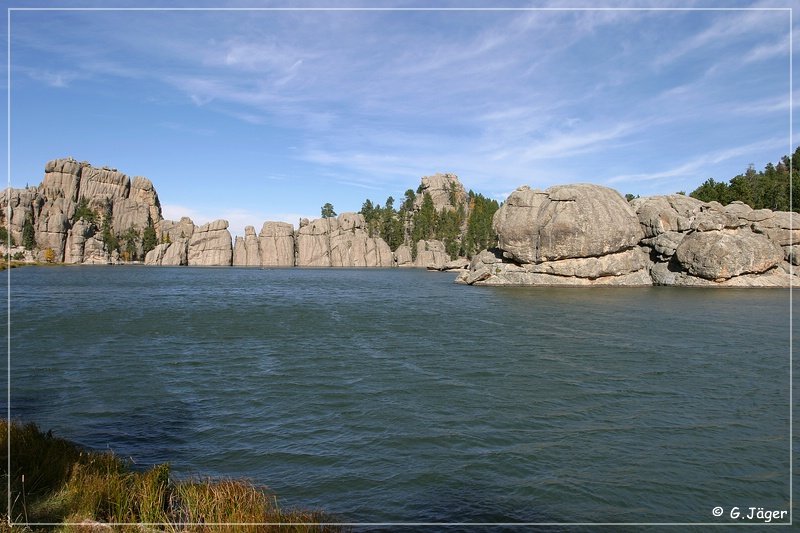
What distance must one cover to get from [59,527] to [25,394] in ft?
46.3

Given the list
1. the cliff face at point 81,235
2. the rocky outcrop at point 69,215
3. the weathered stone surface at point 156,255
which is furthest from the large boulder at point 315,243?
the rocky outcrop at point 69,215

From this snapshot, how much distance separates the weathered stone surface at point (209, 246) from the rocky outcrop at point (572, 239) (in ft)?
389

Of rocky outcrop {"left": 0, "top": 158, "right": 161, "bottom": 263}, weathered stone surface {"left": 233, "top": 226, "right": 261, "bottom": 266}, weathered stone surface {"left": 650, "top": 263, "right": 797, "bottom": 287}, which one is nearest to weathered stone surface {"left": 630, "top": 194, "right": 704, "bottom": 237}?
weathered stone surface {"left": 650, "top": 263, "right": 797, "bottom": 287}

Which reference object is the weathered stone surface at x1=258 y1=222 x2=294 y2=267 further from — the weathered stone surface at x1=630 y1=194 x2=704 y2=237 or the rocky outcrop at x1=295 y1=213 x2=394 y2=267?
the weathered stone surface at x1=630 y1=194 x2=704 y2=237

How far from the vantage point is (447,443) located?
48.7 feet

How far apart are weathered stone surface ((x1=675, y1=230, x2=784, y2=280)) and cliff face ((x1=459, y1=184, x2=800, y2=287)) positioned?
0.37 feet

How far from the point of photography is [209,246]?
168 m

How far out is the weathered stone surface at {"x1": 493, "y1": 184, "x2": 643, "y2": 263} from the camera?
68.8m

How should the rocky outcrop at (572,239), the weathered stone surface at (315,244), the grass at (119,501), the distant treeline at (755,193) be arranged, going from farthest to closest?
the weathered stone surface at (315,244)
the distant treeline at (755,193)
the rocky outcrop at (572,239)
the grass at (119,501)

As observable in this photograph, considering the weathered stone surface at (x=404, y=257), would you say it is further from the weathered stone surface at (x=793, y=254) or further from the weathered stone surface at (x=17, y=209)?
the weathered stone surface at (x=17, y=209)

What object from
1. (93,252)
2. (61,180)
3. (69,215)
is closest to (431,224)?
(93,252)

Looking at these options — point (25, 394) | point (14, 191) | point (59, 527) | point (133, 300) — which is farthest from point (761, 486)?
point (14, 191)

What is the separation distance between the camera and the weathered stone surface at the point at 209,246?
168m

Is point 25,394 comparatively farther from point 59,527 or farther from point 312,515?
point 312,515
